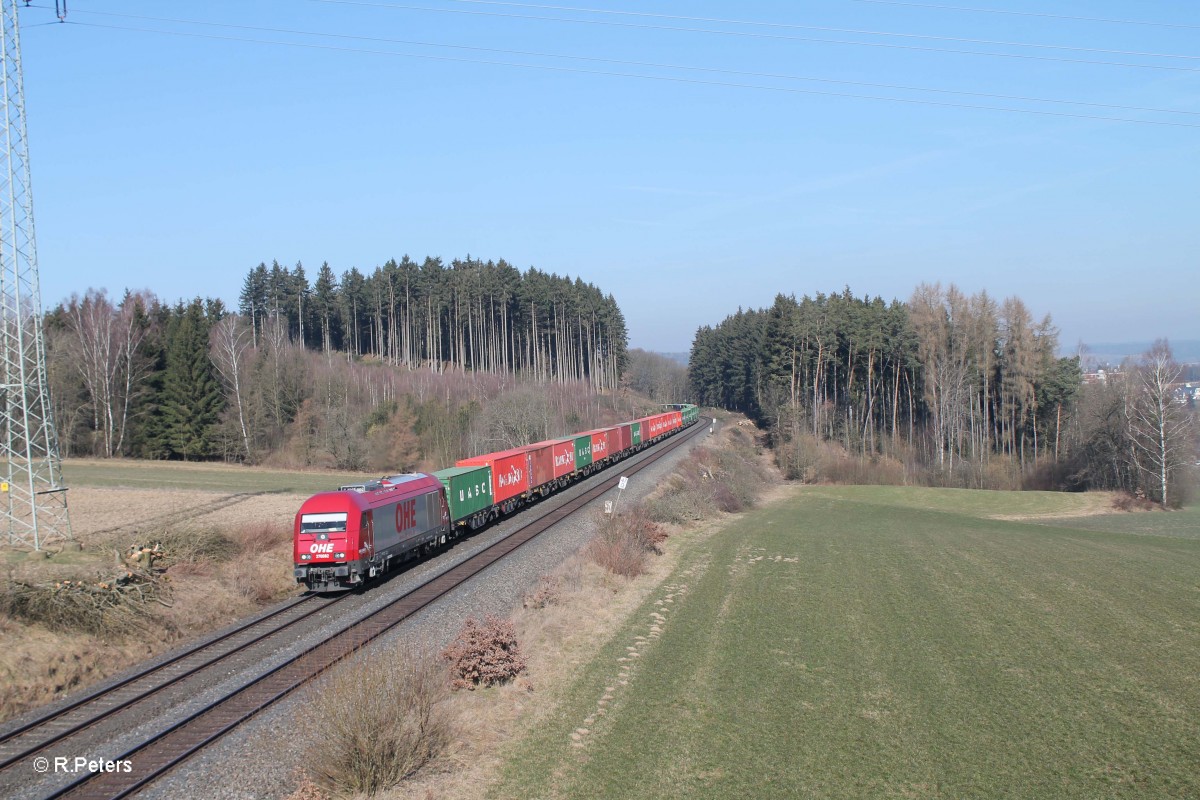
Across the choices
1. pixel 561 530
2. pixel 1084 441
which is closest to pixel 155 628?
pixel 561 530

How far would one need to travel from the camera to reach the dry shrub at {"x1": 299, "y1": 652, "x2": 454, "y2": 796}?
10.4 metres

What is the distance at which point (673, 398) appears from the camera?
176875mm

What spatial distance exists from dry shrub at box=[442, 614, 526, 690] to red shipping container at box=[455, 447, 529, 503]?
1852cm

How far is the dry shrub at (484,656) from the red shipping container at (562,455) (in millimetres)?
27898

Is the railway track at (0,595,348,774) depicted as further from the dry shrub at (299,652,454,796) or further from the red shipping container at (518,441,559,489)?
the red shipping container at (518,441,559,489)

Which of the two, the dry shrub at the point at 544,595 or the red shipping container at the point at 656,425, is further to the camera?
the red shipping container at the point at 656,425

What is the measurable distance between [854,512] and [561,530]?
2068cm

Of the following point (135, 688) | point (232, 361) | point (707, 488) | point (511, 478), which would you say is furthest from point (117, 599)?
point (232, 361)

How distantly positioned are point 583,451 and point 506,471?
14851mm

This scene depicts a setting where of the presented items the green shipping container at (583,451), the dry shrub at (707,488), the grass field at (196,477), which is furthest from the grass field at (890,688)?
the grass field at (196,477)

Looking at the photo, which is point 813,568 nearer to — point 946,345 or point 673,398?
point 946,345

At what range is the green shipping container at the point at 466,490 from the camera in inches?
1170

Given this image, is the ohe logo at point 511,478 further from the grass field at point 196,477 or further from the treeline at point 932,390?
the treeline at point 932,390

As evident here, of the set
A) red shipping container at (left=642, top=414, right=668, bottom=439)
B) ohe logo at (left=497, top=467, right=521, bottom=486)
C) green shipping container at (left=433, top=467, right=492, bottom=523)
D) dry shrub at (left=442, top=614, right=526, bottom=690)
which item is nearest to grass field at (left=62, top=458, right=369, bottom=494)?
ohe logo at (left=497, top=467, right=521, bottom=486)
